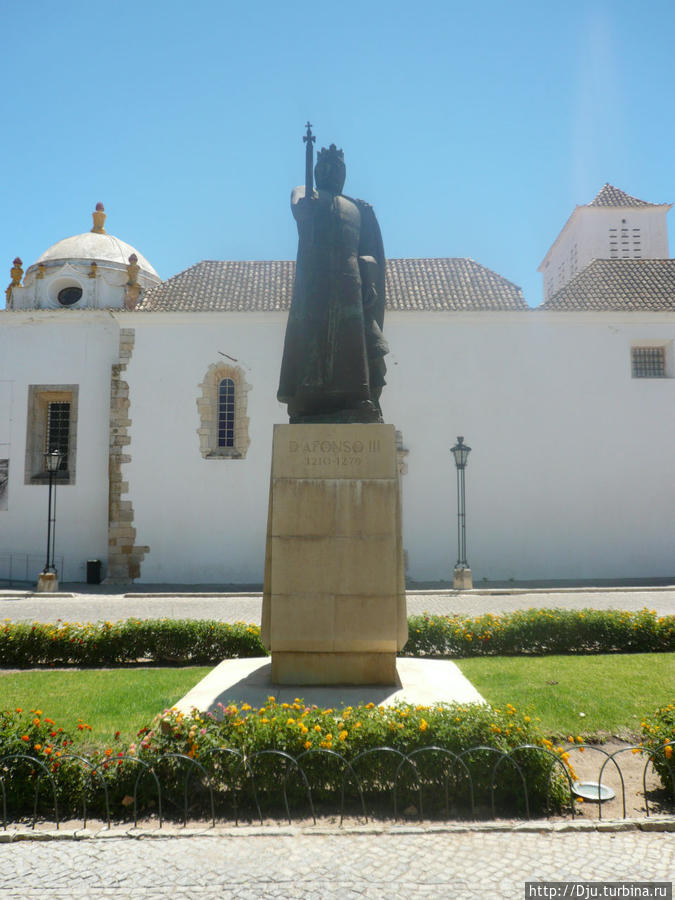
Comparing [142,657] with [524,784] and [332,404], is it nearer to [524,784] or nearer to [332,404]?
[332,404]

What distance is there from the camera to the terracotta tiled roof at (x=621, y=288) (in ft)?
63.6

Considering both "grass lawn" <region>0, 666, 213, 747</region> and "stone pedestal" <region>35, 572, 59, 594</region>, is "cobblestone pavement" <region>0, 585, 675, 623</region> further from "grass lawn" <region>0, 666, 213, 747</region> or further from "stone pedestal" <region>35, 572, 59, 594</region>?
"grass lawn" <region>0, 666, 213, 747</region>

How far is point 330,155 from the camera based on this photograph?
6035 mm

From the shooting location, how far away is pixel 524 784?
375cm

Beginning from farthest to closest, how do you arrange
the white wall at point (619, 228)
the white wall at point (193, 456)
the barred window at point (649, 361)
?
the white wall at point (619, 228), the barred window at point (649, 361), the white wall at point (193, 456)

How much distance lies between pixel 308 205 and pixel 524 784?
14.6ft

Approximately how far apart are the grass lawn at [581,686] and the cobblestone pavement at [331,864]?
1.78 meters

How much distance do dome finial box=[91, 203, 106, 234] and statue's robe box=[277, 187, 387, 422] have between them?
19564 mm

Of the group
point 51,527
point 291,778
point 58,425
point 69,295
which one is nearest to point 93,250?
point 69,295

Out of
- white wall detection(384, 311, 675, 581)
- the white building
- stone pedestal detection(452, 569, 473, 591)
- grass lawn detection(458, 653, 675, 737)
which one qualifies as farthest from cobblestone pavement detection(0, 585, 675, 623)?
grass lawn detection(458, 653, 675, 737)

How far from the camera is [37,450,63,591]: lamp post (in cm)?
1584

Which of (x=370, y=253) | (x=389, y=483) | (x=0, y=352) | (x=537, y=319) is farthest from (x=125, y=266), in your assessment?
(x=389, y=483)

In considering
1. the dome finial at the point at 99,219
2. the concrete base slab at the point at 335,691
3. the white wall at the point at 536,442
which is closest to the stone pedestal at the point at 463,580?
the white wall at the point at 536,442

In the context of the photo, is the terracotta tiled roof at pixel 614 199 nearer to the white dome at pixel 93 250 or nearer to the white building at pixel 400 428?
the white building at pixel 400 428
